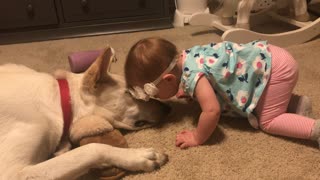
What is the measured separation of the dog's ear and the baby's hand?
0.36 metres

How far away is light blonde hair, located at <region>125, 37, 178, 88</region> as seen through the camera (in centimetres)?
130

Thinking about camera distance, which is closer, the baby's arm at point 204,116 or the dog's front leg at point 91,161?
the dog's front leg at point 91,161

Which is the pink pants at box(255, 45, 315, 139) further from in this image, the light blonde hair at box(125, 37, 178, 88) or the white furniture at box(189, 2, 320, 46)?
the white furniture at box(189, 2, 320, 46)

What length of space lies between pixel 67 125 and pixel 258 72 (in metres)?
0.71

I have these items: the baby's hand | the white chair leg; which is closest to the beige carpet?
the baby's hand

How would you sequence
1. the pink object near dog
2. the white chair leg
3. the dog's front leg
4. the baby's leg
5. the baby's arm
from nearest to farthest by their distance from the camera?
the dog's front leg
the baby's arm
the baby's leg
the pink object near dog
the white chair leg

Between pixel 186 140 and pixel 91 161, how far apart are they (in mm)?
365

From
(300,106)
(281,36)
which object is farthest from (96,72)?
(281,36)

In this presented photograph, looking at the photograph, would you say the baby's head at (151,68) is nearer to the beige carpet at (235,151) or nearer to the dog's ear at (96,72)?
the dog's ear at (96,72)

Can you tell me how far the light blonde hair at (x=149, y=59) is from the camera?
130cm

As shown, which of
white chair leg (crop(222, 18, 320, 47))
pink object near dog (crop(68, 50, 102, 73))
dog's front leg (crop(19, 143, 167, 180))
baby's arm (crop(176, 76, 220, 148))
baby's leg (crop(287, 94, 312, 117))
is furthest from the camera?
white chair leg (crop(222, 18, 320, 47))

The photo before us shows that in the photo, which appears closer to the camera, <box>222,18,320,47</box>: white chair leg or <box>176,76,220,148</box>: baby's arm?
<box>176,76,220,148</box>: baby's arm

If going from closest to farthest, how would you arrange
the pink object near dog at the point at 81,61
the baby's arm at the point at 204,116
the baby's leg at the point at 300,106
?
the baby's arm at the point at 204,116, the baby's leg at the point at 300,106, the pink object near dog at the point at 81,61

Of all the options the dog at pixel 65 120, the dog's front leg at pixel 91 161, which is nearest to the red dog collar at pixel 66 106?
the dog at pixel 65 120
